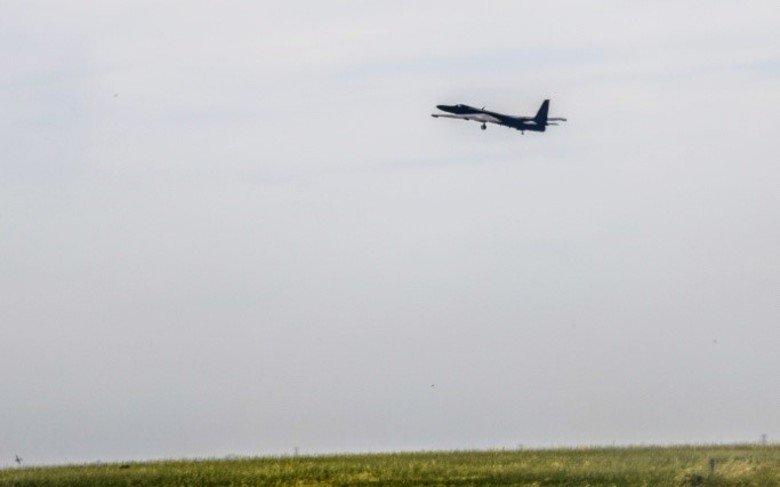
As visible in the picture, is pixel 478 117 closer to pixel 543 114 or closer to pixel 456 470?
pixel 543 114

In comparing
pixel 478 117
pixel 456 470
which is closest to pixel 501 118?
pixel 478 117

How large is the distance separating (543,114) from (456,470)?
49659 millimetres

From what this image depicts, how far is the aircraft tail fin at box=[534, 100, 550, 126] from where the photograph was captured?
103375 millimetres

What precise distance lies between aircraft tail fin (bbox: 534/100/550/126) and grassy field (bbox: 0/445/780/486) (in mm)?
35095

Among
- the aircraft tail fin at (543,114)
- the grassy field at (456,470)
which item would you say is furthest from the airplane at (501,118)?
the grassy field at (456,470)

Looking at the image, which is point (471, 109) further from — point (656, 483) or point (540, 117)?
point (656, 483)

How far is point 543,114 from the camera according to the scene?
356 feet

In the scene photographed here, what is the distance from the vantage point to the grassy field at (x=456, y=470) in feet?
195

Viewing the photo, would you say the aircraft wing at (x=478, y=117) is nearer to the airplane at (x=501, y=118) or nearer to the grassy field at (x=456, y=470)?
the airplane at (x=501, y=118)

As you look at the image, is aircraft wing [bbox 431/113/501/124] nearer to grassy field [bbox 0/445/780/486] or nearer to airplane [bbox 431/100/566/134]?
airplane [bbox 431/100/566/134]

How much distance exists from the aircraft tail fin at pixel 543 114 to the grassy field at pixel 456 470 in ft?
115

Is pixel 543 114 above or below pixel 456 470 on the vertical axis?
above

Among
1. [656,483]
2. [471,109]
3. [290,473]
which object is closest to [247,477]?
[290,473]

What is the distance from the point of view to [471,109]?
10562 centimetres
